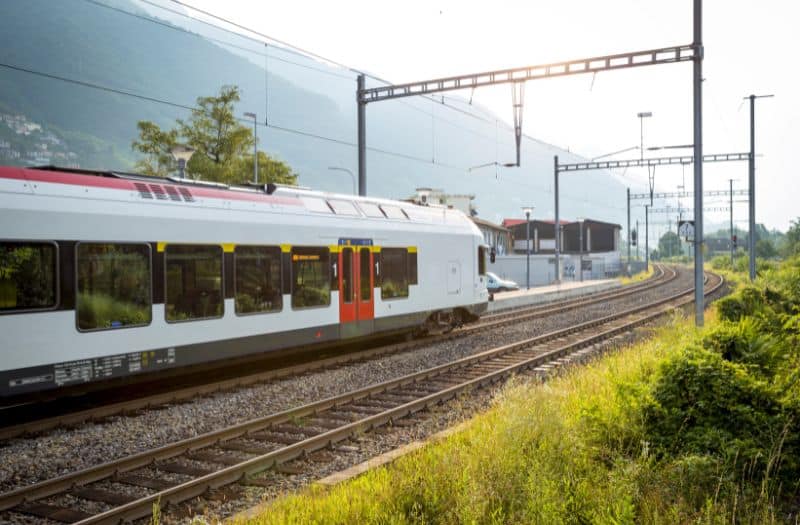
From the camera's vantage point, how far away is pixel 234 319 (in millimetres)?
11875

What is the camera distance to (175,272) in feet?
35.7

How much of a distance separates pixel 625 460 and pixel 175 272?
7.71 metres

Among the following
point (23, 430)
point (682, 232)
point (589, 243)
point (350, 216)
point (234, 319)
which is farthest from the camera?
point (589, 243)

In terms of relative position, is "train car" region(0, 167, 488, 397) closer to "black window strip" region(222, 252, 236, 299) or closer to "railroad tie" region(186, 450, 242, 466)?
"black window strip" region(222, 252, 236, 299)

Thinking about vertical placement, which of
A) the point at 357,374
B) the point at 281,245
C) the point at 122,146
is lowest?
the point at 357,374

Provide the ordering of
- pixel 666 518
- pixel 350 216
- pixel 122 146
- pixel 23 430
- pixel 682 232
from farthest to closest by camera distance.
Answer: pixel 122 146 < pixel 682 232 < pixel 350 216 < pixel 23 430 < pixel 666 518

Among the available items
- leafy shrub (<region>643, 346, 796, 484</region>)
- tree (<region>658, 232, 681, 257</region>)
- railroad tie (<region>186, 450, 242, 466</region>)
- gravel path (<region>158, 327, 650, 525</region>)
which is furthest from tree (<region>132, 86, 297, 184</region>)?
tree (<region>658, 232, 681, 257</region>)

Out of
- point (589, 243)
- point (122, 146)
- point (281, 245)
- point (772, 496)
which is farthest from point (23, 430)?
point (122, 146)

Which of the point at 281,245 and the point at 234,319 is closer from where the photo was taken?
the point at 234,319

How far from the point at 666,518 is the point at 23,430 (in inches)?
312

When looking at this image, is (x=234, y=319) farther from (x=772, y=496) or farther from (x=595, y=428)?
(x=772, y=496)

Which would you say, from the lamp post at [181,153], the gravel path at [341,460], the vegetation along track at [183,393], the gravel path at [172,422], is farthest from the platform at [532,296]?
the gravel path at [341,460]

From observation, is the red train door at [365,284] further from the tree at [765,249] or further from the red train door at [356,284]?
the tree at [765,249]

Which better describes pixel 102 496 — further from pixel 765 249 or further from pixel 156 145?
pixel 765 249
